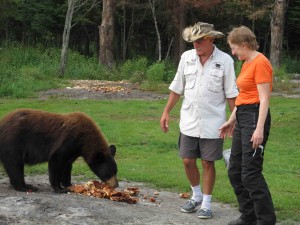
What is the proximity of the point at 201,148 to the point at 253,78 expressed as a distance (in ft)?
4.44

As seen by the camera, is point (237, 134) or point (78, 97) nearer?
point (237, 134)

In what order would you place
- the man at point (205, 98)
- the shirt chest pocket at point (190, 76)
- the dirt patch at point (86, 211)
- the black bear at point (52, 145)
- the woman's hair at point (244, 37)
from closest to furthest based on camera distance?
the woman's hair at point (244, 37) → the dirt patch at point (86, 211) → the man at point (205, 98) → the shirt chest pocket at point (190, 76) → the black bear at point (52, 145)

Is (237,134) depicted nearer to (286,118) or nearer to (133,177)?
(133,177)

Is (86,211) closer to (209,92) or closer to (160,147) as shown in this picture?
(209,92)

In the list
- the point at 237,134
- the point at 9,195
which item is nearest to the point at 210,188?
the point at 237,134

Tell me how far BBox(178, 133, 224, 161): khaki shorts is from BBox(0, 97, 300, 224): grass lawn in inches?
48.7

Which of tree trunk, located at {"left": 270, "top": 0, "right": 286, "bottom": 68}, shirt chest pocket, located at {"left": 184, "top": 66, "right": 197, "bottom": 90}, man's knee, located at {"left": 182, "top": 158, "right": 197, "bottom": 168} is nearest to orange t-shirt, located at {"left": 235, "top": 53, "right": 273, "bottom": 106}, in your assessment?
Result: shirt chest pocket, located at {"left": 184, "top": 66, "right": 197, "bottom": 90}

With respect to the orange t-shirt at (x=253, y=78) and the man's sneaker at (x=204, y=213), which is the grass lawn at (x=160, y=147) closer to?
the man's sneaker at (x=204, y=213)

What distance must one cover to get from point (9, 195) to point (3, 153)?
27.7 inches

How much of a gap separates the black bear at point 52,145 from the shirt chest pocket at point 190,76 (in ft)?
4.88

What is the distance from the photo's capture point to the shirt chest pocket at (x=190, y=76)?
7.29 metres

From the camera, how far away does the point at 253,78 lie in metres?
6.26

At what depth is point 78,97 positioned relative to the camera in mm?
20766

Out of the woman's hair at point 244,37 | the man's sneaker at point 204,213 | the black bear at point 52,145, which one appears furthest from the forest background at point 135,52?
the woman's hair at point 244,37
